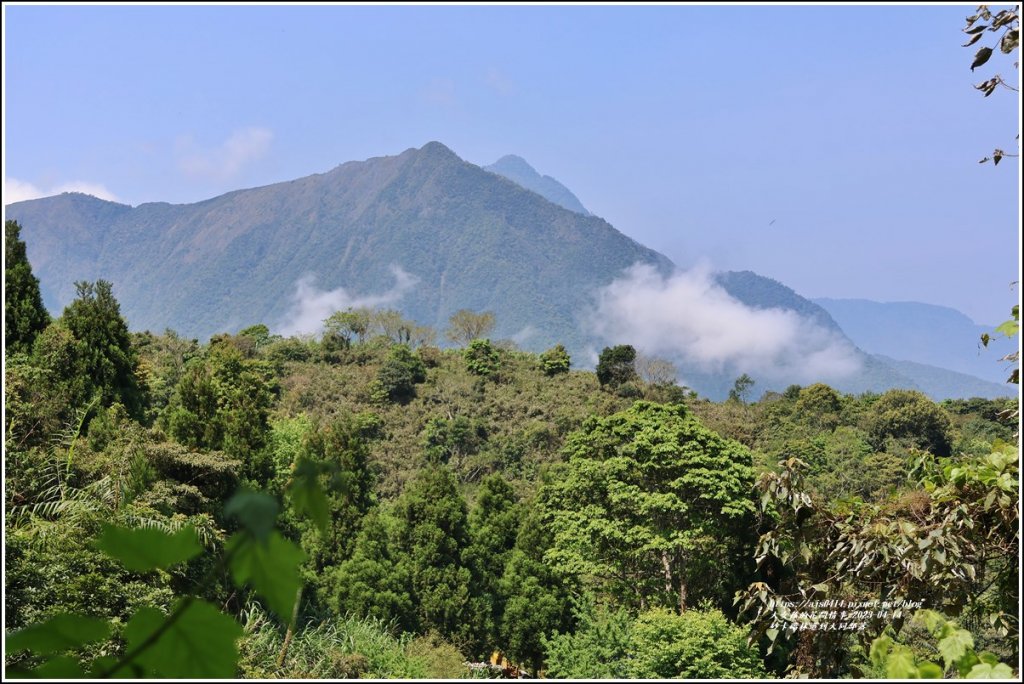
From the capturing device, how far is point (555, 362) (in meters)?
20.4

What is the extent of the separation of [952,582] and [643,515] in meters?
5.26

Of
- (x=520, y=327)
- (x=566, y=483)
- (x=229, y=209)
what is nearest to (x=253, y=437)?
(x=566, y=483)

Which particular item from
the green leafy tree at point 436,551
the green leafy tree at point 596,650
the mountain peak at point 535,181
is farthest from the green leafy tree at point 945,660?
the mountain peak at point 535,181

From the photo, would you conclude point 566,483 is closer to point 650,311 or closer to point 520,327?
point 520,327

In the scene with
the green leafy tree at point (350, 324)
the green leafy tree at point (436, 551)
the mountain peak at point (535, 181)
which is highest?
the mountain peak at point (535, 181)

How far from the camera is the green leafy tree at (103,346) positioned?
930 centimetres

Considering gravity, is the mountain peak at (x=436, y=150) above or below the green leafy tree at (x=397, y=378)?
above

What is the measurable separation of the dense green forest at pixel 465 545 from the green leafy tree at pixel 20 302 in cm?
3

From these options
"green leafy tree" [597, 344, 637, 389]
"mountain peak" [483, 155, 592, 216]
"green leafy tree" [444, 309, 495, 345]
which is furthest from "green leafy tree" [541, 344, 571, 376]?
"mountain peak" [483, 155, 592, 216]

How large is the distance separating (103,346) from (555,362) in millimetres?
12092

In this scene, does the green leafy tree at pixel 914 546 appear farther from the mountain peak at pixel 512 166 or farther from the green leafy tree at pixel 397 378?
the mountain peak at pixel 512 166

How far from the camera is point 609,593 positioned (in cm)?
848

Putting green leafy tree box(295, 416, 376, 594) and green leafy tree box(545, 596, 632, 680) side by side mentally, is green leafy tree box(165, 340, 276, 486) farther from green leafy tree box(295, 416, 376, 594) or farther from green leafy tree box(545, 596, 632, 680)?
green leafy tree box(545, 596, 632, 680)

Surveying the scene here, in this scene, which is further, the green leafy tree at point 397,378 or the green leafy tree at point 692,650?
the green leafy tree at point 397,378
